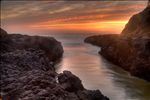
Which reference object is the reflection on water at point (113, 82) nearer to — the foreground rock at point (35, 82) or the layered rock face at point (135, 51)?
the layered rock face at point (135, 51)

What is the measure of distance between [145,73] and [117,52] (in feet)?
76.5

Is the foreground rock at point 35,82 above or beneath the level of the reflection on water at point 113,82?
above

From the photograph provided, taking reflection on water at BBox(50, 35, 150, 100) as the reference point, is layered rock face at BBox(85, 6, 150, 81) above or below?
above

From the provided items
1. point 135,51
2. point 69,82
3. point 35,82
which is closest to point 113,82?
point 135,51

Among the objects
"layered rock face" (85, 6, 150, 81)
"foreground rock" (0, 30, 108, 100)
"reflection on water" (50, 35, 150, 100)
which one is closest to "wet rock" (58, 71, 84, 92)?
"foreground rock" (0, 30, 108, 100)

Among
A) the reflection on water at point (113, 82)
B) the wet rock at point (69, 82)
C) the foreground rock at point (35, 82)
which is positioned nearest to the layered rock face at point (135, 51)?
the reflection on water at point (113, 82)

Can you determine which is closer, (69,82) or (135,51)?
(69,82)

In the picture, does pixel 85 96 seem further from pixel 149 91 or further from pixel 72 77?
pixel 149 91

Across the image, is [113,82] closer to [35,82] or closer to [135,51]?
[135,51]

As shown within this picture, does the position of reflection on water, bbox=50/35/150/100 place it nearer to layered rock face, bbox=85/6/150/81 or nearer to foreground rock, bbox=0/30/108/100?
layered rock face, bbox=85/6/150/81

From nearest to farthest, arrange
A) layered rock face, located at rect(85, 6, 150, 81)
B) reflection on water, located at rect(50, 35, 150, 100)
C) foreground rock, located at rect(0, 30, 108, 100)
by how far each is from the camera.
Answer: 1. foreground rock, located at rect(0, 30, 108, 100)
2. reflection on water, located at rect(50, 35, 150, 100)
3. layered rock face, located at rect(85, 6, 150, 81)

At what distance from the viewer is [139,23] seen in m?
84.3

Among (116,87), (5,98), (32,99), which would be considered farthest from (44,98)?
(116,87)

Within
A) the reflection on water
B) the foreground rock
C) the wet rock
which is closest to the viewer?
the foreground rock
